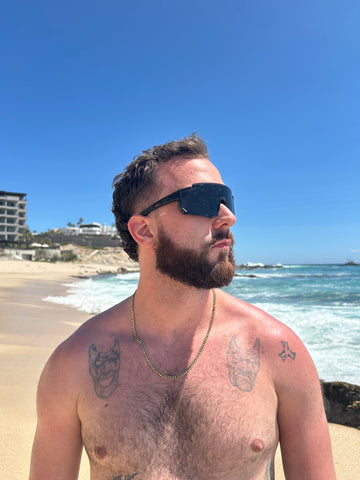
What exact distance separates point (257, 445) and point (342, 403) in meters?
2.42

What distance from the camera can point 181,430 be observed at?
1442 mm

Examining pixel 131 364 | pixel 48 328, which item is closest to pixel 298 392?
pixel 131 364

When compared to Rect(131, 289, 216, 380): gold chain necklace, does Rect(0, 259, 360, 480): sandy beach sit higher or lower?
lower

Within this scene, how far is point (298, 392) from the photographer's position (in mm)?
1440

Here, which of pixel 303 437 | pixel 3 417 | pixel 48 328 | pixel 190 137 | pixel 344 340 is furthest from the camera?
pixel 48 328

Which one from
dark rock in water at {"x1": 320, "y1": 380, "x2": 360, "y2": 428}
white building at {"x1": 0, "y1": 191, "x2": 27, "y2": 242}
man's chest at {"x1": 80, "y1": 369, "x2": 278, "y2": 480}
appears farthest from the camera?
white building at {"x1": 0, "y1": 191, "x2": 27, "y2": 242}

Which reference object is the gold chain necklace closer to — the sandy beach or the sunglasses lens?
the sunglasses lens

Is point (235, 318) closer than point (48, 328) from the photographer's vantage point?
Yes

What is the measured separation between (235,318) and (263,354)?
0.23m

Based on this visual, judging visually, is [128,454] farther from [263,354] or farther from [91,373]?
[263,354]

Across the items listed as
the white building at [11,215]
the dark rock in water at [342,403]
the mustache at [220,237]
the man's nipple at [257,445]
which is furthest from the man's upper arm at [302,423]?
the white building at [11,215]

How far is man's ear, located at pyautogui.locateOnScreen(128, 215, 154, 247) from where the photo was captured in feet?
5.61

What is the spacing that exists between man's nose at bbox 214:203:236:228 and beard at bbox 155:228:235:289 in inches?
1.8

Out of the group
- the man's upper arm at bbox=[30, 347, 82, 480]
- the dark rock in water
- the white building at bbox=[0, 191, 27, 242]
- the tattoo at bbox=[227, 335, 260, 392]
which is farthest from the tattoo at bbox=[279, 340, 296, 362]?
the white building at bbox=[0, 191, 27, 242]
